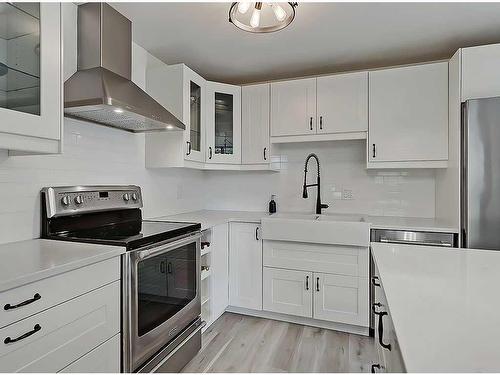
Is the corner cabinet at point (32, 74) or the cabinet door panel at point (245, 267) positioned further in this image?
the cabinet door panel at point (245, 267)

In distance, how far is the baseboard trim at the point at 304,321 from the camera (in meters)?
2.47

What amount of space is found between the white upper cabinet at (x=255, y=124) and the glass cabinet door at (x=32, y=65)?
181cm

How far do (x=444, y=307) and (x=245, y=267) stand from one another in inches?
81.1

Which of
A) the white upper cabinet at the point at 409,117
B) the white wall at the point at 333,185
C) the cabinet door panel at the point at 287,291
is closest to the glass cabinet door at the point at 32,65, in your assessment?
the cabinet door panel at the point at 287,291

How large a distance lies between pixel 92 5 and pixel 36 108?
0.95 meters

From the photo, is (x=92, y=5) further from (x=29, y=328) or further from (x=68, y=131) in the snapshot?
(x=29, y=328)

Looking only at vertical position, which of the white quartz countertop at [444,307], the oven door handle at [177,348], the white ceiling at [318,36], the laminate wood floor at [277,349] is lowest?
the laminate wood floor at [277,349]

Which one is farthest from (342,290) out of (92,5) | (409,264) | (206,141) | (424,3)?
(92,5)

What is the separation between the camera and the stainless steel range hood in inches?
66.0

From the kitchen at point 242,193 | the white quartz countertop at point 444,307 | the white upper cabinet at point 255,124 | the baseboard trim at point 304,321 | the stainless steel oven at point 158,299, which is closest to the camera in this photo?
the white quartz countertop at point 444,307

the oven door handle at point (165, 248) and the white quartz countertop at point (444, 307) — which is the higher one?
the white quartz countertop at point (444, 307)

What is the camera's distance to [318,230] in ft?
8.09

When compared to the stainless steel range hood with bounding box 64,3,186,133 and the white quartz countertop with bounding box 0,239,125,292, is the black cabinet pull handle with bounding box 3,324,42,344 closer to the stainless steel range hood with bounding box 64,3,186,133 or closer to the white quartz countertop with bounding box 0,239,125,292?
the white quartz countertop with bounding box 0,239,125,292

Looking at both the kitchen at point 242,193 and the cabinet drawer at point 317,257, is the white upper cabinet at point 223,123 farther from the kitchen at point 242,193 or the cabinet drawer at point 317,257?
the cabinet drawer at point 317,257
